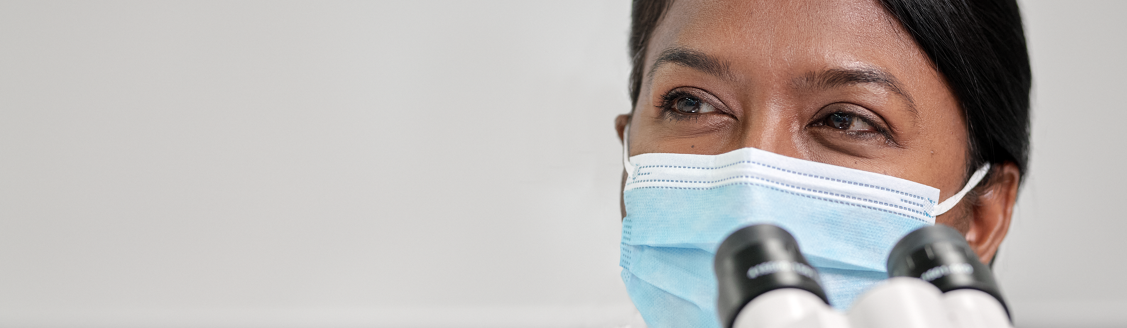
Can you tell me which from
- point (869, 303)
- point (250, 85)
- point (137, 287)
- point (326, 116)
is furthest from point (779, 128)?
point (137, 287)

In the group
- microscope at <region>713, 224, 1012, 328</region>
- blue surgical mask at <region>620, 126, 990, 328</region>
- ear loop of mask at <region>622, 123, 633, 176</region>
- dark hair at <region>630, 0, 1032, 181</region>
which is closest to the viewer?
microscope at <region>713, 224, 1012, 328</region>

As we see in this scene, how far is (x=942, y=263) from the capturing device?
1.93 feet

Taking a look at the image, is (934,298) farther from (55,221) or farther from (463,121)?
(55,221)

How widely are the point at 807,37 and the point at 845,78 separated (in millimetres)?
79

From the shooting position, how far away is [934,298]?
1.67 feet

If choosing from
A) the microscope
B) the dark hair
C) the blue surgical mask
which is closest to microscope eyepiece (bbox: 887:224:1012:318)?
the microscope

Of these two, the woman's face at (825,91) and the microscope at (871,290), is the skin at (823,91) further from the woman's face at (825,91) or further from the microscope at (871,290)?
the microscope at (871,290)

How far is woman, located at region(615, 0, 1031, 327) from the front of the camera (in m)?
1.03

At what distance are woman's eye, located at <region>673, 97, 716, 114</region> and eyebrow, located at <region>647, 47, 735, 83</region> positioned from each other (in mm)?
55

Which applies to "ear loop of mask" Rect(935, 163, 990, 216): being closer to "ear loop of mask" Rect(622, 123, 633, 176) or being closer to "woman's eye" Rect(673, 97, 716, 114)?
"woman's eye" Rect(673, 97, 716, 114)

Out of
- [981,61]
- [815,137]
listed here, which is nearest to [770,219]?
[815,137]

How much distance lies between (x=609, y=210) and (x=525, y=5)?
646mm

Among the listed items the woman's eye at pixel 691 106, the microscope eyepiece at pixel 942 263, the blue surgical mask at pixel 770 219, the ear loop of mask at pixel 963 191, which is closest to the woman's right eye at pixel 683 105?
the woman's eye at pixel 691 106

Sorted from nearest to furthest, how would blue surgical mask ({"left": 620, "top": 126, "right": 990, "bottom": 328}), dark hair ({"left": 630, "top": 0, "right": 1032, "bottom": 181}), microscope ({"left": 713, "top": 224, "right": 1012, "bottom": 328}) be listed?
microscope ({"left": 713, "top": 224, "right": 1012, "bottom": 328})
blue surgical mask ({"left": 620, "top": 126, "right": 990, "bottom": 328})
dark hair ({"left": 630, "top": 0, "right": 1032, "bottom": 181})
